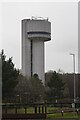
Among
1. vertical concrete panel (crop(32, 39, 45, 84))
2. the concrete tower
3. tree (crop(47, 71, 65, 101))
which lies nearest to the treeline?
tree (crop(47, 71, 65, 101))

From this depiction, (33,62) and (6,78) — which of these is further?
(33,62)

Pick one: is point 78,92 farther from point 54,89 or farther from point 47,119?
point 47,119

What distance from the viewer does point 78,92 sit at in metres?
64.1

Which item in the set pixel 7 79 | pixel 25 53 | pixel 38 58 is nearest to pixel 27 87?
pixel 7 79

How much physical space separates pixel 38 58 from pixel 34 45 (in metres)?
4.31

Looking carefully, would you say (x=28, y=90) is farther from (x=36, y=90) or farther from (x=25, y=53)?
(x=25, y=53)

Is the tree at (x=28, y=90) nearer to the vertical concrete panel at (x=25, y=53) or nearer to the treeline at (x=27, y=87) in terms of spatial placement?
the treeline at (x=27, y=87)

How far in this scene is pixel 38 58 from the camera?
7906cm

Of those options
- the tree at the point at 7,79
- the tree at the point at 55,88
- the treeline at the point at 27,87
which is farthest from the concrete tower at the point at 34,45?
the tree at the point at 7,79

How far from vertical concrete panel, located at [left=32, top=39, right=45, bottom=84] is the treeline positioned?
268cm

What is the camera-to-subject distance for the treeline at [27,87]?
37.7 meters

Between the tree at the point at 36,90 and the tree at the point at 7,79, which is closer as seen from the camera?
the tree at the point at 7,79

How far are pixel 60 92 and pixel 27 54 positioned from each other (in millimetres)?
22158

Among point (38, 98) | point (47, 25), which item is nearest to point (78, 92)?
point (38, 98)
